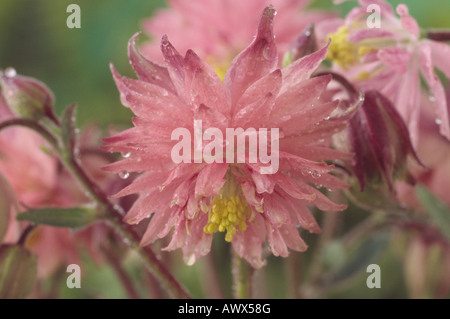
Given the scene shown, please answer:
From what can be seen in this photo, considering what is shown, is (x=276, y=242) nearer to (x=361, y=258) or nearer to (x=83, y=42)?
(x=361, y=258)

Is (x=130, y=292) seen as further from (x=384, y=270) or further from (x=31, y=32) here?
(x=31, y=32)

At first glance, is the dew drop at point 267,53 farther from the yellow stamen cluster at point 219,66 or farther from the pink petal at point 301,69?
the yellow stamen cluster at point 219,66

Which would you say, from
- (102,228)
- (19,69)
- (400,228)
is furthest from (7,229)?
(19,69)

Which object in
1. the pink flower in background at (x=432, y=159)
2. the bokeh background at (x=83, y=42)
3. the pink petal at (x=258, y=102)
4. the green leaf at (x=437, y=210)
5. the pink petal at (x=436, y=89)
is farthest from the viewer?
the bokeh background at (x=83, y=42)

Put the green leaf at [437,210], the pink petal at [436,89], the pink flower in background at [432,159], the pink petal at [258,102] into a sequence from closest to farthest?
1. the pink petal at [258,102]
2. the pink petal at [436,89]
3. the green leaf at [437,210]
4. the pink flower in background at [432,159]

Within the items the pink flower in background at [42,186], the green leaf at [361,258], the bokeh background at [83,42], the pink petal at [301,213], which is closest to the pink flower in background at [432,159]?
the green leaf at [361,258]

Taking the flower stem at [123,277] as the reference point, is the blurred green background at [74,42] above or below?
above

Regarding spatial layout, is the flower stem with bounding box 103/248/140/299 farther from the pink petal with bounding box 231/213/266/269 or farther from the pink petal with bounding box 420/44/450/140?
the pink petal with bounding box 420/44/450/140
